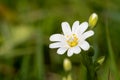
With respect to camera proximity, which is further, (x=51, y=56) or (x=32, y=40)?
(x=32, y=40)

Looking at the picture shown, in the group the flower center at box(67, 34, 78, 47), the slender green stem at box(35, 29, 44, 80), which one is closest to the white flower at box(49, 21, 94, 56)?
the flower center at box(67, 34, 78, 47)

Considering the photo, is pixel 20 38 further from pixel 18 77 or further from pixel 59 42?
pixel 59 42

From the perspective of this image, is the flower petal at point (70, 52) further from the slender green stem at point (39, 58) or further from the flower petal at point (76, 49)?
the slender green stem at point (39, 58)

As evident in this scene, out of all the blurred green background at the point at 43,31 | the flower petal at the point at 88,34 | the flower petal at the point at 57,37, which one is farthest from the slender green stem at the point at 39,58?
the flower petal at the point at 88,34

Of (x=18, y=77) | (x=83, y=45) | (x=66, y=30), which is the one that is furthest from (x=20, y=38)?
(x=83, y=45)

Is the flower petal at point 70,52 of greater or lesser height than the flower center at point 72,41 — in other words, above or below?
below

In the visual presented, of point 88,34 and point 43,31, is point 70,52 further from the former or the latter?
point 43,31

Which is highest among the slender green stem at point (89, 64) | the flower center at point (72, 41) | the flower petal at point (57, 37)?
the flower petal at point (57, 37)

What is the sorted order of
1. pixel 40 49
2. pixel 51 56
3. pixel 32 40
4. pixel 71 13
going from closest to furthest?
1. pixel 40 49
2. pixel 51 56
3. pixel 32 40
4. pixel 71 13

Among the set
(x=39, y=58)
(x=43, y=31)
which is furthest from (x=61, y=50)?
(x=43, y=31)
